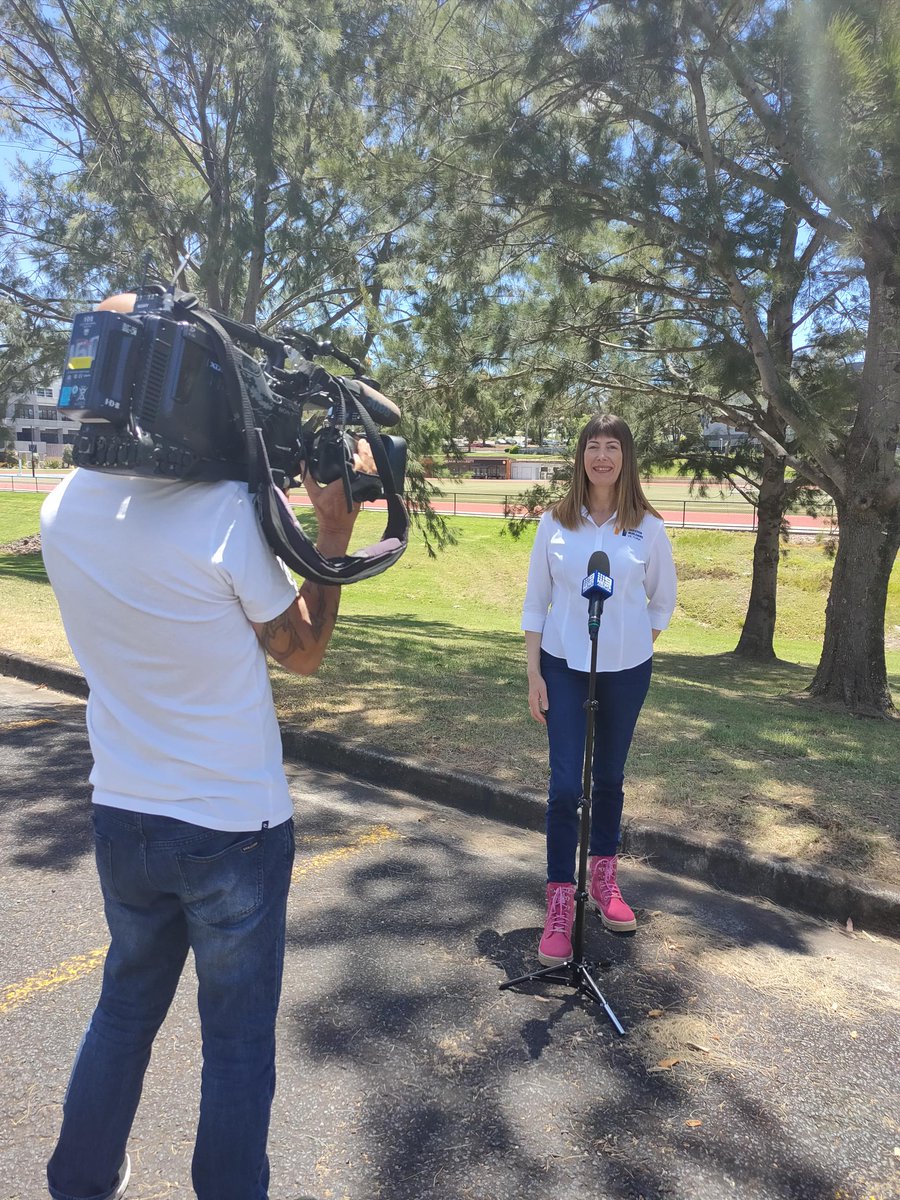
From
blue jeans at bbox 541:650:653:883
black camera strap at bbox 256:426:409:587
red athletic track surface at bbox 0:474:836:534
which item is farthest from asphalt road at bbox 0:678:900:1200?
red athletic track surface at bbox 0:474:836:534

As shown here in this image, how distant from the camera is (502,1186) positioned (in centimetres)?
221

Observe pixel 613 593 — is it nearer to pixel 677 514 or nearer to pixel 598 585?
pixel 598 585

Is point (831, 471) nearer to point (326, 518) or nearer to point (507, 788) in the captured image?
point (507, 788)

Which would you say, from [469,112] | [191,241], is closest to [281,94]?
[191,241]

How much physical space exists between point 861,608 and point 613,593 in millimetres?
5278

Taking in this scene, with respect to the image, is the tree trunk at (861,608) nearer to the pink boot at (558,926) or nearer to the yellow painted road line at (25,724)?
the pink boot at (558,926)

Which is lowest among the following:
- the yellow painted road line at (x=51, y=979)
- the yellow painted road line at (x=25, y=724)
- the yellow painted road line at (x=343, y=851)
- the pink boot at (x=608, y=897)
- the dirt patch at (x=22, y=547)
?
the dirt patch at (x=22, y=547)

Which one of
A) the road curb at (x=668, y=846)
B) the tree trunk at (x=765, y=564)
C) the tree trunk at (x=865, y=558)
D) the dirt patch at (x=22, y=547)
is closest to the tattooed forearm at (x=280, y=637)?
the road curb at (x=668, y=846)

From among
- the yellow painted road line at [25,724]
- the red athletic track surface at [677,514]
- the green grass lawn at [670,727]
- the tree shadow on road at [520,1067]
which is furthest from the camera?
the red athletic track surface at [677,514]

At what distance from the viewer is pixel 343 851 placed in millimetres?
4277

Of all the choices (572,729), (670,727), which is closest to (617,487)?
(572,729)

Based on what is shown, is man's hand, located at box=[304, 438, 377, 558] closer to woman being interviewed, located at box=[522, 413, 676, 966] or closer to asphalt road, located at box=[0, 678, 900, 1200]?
asphalt road, located at box=[0, 678, 900, 1200]

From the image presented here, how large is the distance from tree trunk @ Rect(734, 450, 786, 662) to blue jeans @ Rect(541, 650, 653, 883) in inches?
367

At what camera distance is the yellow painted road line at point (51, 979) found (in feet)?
9.73
